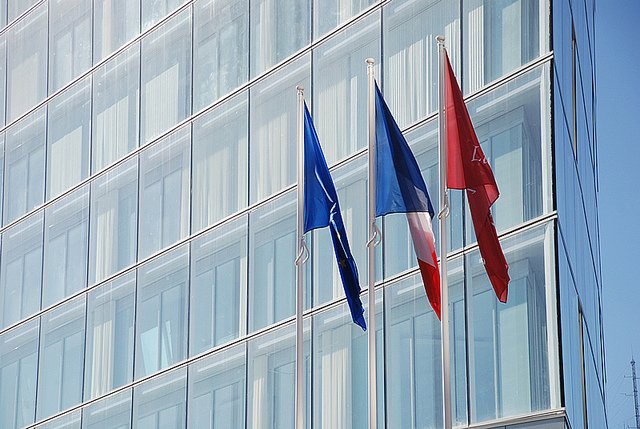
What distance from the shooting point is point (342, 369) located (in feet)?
76.5

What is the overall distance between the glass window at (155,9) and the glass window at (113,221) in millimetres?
2898

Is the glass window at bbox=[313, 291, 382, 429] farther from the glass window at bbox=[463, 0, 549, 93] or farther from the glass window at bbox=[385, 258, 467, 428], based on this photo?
the glass window at bbox=[463, 0, 549, 93]

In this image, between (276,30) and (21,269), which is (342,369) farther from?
(21,269)

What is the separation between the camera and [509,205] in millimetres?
21109

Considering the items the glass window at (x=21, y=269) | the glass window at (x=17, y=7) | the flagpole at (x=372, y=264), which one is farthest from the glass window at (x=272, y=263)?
the glass window at (x=17, y=7)

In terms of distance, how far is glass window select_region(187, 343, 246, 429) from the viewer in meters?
25.4

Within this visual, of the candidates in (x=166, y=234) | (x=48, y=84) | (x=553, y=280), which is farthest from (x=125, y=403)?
(x=553, y=280)

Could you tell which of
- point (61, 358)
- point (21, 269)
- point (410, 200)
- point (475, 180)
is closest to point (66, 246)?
point (21, 269)

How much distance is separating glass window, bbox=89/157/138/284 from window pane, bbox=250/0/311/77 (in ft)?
13.8

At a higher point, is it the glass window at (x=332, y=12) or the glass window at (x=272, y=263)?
the glass window at (x=332, y=12)

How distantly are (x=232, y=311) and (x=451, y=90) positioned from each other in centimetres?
877

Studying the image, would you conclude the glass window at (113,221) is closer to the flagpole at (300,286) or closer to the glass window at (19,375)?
the glass window at (19,375)

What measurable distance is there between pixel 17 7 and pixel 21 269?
6597 millimetres

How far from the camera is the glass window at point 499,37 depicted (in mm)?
21500
